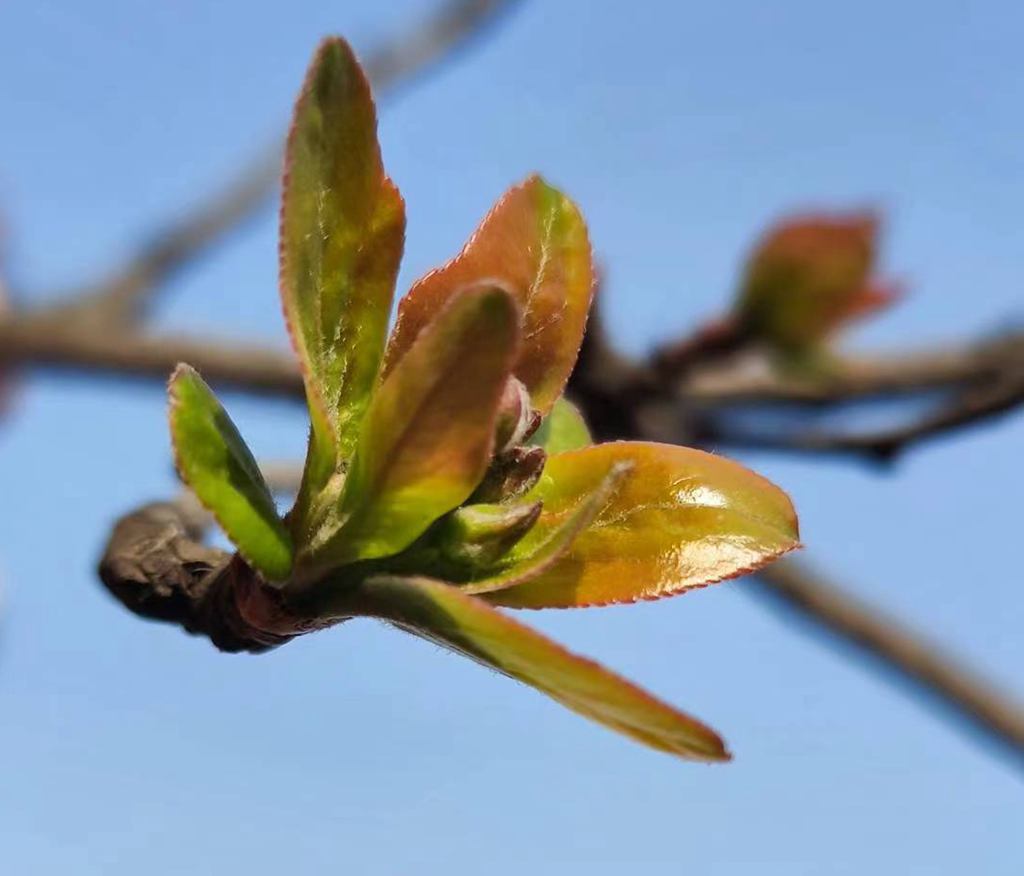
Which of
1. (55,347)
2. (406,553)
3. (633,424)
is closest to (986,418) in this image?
(633,424)

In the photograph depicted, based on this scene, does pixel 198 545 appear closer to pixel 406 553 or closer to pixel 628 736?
pixel 406 553

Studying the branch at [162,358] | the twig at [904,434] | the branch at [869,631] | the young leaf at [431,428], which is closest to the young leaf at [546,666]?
the young leaf at [431,428]

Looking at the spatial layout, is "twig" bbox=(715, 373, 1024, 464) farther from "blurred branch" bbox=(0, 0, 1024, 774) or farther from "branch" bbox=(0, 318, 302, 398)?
"branch" bbox=(0, 318, 302, 398)

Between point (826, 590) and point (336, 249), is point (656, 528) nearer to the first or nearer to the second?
point (336, 249)

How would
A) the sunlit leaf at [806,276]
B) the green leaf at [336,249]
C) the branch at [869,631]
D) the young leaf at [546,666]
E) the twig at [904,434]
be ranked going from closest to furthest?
the young leaf at [546,666]
the green leaf at [336,249]
the twig at [904,434]
the sunlit leaf at [806,276]
the branch at [869,631]

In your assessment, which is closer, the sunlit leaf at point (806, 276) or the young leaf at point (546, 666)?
the young leaf at point (546, 666)

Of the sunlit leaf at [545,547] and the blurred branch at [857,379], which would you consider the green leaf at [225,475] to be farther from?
the blurred branch at [857,379]

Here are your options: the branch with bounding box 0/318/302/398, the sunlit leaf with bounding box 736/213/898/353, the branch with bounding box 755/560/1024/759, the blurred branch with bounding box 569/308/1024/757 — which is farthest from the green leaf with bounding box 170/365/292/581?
the branch with bounding box 755/560/1024/759
